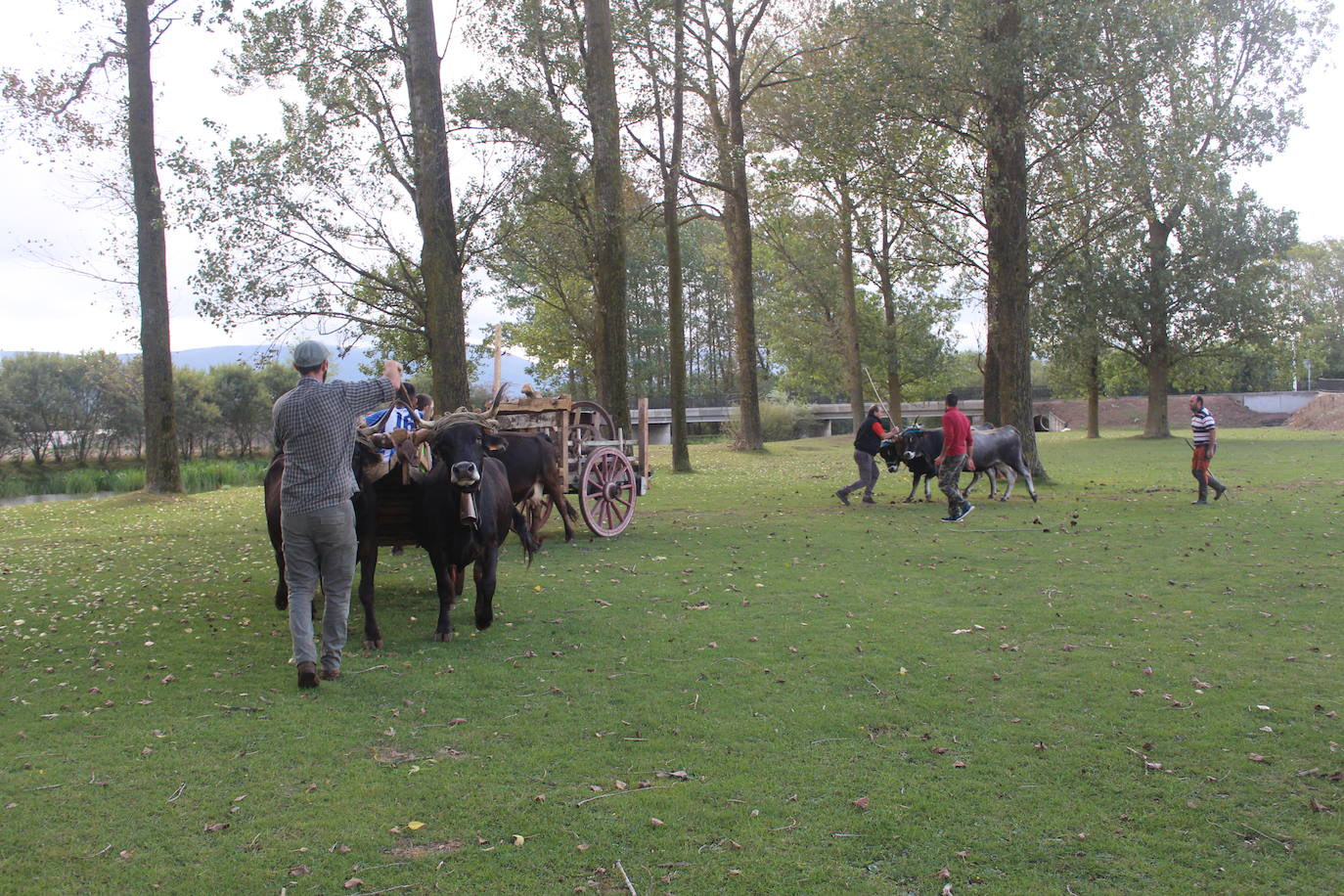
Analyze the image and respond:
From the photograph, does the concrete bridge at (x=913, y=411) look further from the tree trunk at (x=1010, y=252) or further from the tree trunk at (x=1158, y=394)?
the tree trunk at (x=1010, y=252)

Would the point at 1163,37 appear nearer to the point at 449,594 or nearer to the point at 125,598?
the point at 449,594

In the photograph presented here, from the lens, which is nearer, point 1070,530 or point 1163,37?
point 1070,530

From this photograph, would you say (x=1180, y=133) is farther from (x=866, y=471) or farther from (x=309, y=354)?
(x=309, y=354)

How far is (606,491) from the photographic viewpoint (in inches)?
528

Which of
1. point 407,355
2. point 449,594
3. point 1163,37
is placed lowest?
point 449,594

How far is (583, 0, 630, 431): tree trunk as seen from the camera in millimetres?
18078

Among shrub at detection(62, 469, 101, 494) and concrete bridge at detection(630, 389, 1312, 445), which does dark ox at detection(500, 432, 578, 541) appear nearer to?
shrub at detection(62, 469, 101, 494)

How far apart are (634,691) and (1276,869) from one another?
3.61 m

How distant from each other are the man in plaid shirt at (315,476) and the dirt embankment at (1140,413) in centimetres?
5098

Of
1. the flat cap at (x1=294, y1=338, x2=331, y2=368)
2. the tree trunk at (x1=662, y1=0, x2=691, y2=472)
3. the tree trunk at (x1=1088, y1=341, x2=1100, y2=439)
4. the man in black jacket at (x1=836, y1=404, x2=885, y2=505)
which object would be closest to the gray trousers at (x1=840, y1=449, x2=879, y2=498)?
the man in black jacket at (x1=836, y1=404, x2=885, y2=505)

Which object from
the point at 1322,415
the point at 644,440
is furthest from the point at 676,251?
the point at 1322,415

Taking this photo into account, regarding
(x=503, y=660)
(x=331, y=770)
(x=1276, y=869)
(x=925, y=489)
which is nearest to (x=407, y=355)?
(x=925, y=489)

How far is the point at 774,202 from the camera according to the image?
35.4 meters

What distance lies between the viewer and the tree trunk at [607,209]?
1808 cm
